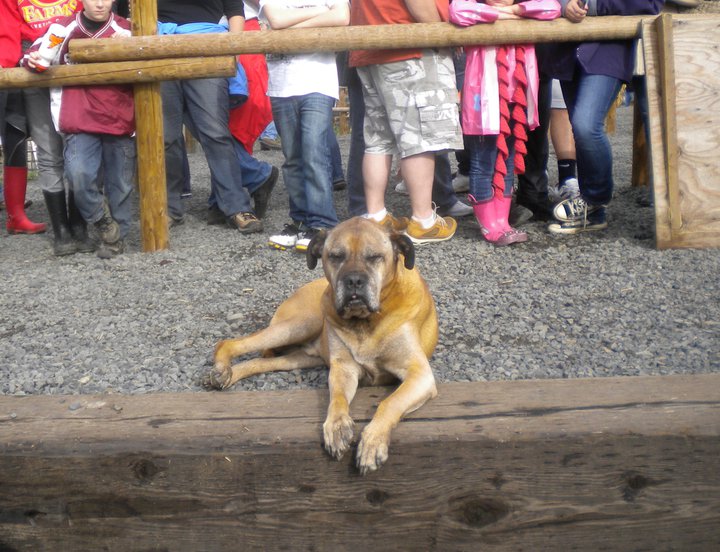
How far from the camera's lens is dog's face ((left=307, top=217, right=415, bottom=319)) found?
9.77ft

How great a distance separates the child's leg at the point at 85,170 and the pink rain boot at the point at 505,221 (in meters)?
3.06

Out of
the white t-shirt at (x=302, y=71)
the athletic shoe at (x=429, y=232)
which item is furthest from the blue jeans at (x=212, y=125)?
the athletic shoe at (x=429, y=232)

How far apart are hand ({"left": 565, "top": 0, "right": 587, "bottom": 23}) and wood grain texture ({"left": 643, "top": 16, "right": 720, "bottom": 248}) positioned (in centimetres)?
45

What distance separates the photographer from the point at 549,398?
2.57 meters

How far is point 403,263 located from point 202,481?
1.32 metres

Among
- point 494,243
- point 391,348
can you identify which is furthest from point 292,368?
point 494,243

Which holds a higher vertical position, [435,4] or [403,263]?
[435,4]

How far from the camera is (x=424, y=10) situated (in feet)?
18.1

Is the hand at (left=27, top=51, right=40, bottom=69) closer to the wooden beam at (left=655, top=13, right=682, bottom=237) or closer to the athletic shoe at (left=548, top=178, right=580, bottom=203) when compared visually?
the athletic shoe at (left=548, top=178, right=580, bottom=203)

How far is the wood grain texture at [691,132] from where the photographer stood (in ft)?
17.5

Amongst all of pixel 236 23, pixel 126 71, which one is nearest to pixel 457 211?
pixel 236 23

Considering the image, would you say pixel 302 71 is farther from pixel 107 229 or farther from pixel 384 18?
pixel 107 229

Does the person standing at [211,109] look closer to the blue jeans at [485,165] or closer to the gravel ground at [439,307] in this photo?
the gravel ground at [439,307]

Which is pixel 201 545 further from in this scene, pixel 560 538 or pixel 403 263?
pixel 403 263
